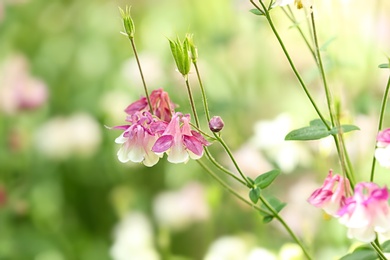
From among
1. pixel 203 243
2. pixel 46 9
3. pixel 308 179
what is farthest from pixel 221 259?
pixel 46 9

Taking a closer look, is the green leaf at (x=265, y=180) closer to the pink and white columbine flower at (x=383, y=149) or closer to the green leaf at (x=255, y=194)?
the green leaf at (x=255, y=194)

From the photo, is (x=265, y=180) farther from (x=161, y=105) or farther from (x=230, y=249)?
(x=230, y=249)

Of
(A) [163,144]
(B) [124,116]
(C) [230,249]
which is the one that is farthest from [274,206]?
(B) [124,116]

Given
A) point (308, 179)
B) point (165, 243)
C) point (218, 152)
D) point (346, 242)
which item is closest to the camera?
point (346, 242)

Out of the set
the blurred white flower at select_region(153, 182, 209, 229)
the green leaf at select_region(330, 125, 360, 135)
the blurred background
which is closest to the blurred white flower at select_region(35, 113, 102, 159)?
the blurred background

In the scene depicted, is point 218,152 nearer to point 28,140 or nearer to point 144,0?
point 28,140

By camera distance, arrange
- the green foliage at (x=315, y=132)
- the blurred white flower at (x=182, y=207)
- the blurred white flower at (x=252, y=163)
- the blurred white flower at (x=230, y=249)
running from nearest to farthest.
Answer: the green foliage at (x=315, y=132) < the blurred white flower at (x=230, y=249) < the blurred white flower at (x=252, y=163) < the blurred white flower at (x=182, y=207)

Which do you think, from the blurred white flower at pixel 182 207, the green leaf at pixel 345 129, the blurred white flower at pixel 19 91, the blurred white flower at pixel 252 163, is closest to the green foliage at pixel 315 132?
the green leaf at pixel 345 129
